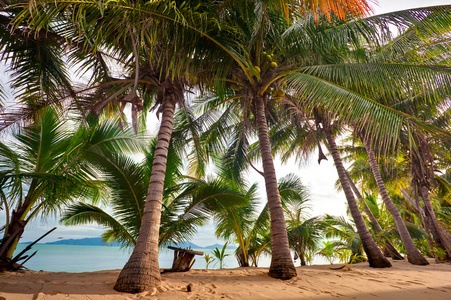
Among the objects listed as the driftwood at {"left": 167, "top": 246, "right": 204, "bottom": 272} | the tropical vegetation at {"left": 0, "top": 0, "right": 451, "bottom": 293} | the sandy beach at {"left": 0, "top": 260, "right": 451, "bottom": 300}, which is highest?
the tropical vegetation at {"left": 0, "top": 0, "right": 451, "bottom": 293}

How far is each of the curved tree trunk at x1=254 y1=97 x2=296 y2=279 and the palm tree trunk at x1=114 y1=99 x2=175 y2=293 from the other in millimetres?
2144

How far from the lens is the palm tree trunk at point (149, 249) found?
3.42 meters

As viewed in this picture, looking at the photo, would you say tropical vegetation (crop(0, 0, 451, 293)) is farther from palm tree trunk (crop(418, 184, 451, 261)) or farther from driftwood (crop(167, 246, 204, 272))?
driftwood (crop(167, 246, 204, 272))

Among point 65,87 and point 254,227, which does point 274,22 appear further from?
point 254,227

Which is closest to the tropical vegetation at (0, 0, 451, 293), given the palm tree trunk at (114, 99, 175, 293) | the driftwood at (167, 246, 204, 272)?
the palm tree trunk at (114, 99, 175, 293)

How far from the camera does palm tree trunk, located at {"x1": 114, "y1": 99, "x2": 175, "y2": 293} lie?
342cm

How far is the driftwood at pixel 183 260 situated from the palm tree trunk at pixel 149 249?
6.11 feet

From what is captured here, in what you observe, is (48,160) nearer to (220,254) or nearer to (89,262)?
(220,254)

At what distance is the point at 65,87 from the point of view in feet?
17.6

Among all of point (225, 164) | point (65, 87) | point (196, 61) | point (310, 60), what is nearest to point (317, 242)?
point (225, 164)

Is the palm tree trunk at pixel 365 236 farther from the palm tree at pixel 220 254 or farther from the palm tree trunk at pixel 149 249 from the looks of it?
the palm tree trunk at pixel 149 249

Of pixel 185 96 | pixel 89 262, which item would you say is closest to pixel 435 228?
pixel 185 96

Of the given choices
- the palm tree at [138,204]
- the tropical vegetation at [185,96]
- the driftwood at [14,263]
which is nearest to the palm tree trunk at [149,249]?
the tropical vegetation at [185,96]

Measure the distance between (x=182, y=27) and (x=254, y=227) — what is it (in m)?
6.47
